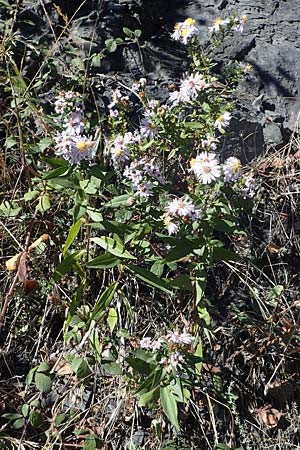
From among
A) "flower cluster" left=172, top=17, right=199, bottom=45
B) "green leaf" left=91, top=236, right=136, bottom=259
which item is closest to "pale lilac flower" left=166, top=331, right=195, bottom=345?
"green leaf" left=91, top=236, right=136, bottom=259

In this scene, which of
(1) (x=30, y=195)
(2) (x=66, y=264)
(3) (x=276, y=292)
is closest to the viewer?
(2) (x=66, y=264)

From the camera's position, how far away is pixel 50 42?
8.26 feet

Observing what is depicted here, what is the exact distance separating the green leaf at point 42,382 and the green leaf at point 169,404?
1.11 ft

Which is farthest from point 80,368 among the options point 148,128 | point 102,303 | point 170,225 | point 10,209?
point 148,128

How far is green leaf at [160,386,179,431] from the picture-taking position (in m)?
1.70

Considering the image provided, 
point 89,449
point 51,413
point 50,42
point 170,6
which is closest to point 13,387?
point 51,413

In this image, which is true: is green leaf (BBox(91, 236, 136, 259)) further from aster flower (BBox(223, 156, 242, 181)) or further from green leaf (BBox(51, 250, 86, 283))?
aster flower (BBox(223, 156, 242, 181))

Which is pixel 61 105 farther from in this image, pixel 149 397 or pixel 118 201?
pixel 149 397

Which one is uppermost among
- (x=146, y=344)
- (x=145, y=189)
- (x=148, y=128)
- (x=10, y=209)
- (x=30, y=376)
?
(x=148, y=128)

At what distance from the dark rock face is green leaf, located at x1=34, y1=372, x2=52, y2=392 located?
41.7 inches

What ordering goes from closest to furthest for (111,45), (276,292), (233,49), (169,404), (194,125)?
1. (169,404)
2. (194,125)
3. (276,292)
4. (111,45)
5. (233,49)

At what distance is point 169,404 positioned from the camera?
1719mm

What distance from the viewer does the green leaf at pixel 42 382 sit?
6.15 feet

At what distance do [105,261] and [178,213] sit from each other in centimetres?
22
